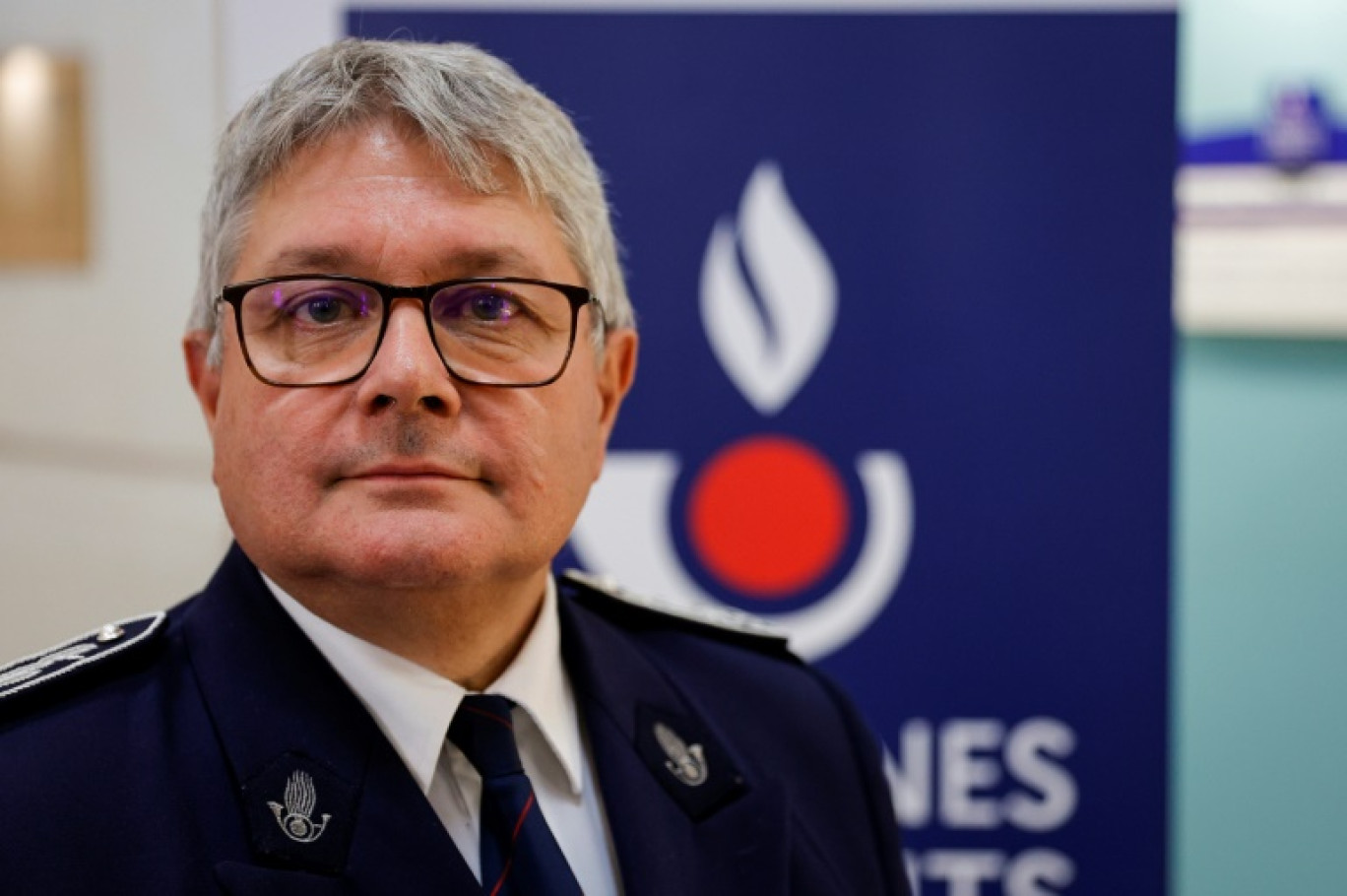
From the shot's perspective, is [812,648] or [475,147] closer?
[475,147]

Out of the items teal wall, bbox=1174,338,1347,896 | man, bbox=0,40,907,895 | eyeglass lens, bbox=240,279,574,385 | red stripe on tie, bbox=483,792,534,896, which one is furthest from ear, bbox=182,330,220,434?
teal wall, bbox=1174,338,1347,896

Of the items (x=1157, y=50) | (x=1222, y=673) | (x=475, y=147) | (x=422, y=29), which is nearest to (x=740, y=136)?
(x=422, y=29)

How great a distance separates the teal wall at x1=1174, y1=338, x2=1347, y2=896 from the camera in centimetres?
215

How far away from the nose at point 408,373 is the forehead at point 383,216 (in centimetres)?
4

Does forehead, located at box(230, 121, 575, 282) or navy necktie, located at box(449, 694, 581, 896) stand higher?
forehead, located at box(230, 121, 575, 282)

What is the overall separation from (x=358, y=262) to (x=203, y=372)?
0.77ft

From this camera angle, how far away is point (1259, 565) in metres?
2.18

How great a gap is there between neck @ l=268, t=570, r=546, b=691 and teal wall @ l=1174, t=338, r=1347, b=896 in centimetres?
134

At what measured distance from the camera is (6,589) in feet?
6.26

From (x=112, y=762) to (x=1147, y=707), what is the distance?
4.77 feet

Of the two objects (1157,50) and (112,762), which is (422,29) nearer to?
(1157,50)

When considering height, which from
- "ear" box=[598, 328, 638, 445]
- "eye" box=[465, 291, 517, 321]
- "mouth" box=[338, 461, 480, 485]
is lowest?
"mouth" box=[338, 461, 480, 485]

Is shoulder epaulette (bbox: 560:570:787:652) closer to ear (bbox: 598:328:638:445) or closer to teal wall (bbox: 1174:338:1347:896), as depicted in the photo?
ear (bbox: 598:328:638:445)

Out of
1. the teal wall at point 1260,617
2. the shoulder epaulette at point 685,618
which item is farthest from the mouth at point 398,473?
the teal wall at point 1260,617
